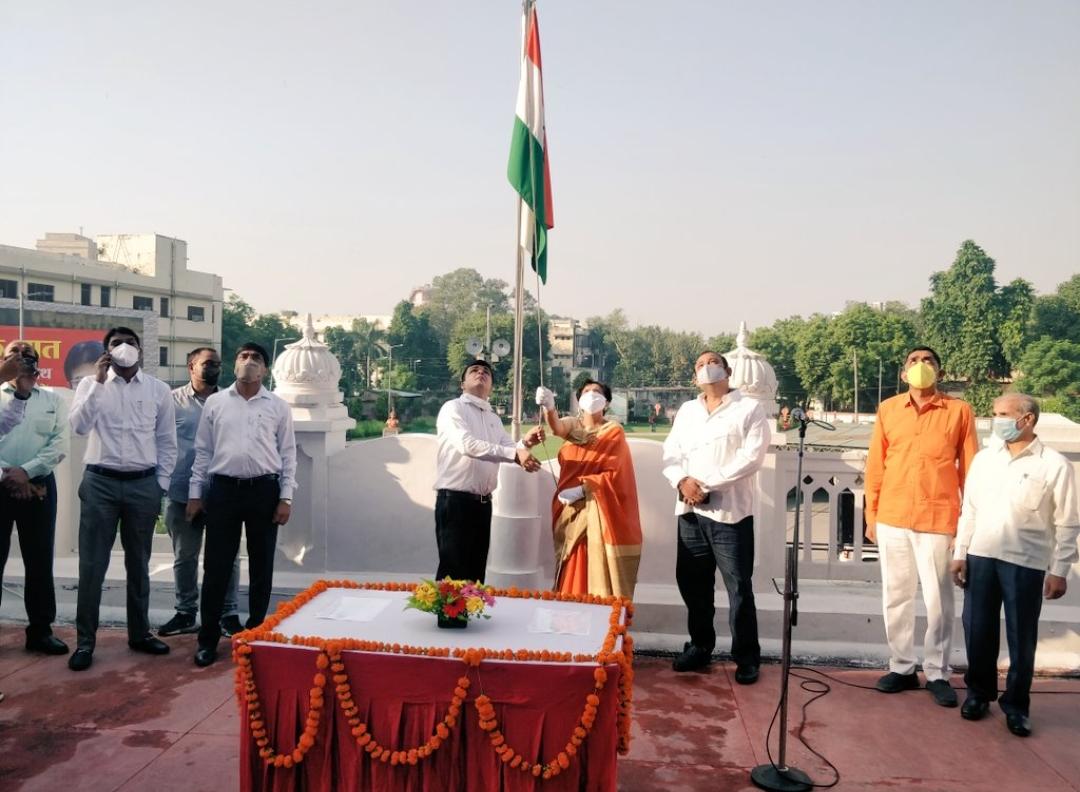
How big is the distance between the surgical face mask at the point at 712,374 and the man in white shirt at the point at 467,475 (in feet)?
2.93

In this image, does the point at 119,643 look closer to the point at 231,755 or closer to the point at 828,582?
the point at 231,755

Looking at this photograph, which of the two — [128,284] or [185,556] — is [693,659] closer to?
[185,556]

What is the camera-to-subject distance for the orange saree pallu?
4.53 m

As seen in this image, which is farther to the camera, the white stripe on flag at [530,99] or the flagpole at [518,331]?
the white stripe on flag at [530,99]

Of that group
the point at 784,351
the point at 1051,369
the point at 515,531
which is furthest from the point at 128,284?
the point at 1051,369

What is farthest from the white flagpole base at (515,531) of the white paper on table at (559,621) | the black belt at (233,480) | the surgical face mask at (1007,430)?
the surgical face mask at (1007,430)

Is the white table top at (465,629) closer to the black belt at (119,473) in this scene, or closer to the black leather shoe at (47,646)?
the black belt at (119,473)

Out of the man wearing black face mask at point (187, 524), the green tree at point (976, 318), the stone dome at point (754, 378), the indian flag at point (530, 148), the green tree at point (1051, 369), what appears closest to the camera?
the man wearing black face mask at point (187, 524)

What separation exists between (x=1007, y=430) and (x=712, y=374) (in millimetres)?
1354

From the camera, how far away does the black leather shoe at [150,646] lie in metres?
4.68

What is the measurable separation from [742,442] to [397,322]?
269 feet

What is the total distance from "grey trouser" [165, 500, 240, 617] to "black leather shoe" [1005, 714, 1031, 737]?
406cm

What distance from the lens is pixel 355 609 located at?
10.5 feet

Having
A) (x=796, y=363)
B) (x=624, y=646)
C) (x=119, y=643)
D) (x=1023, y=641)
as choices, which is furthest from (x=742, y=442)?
(x=796, y=363)
